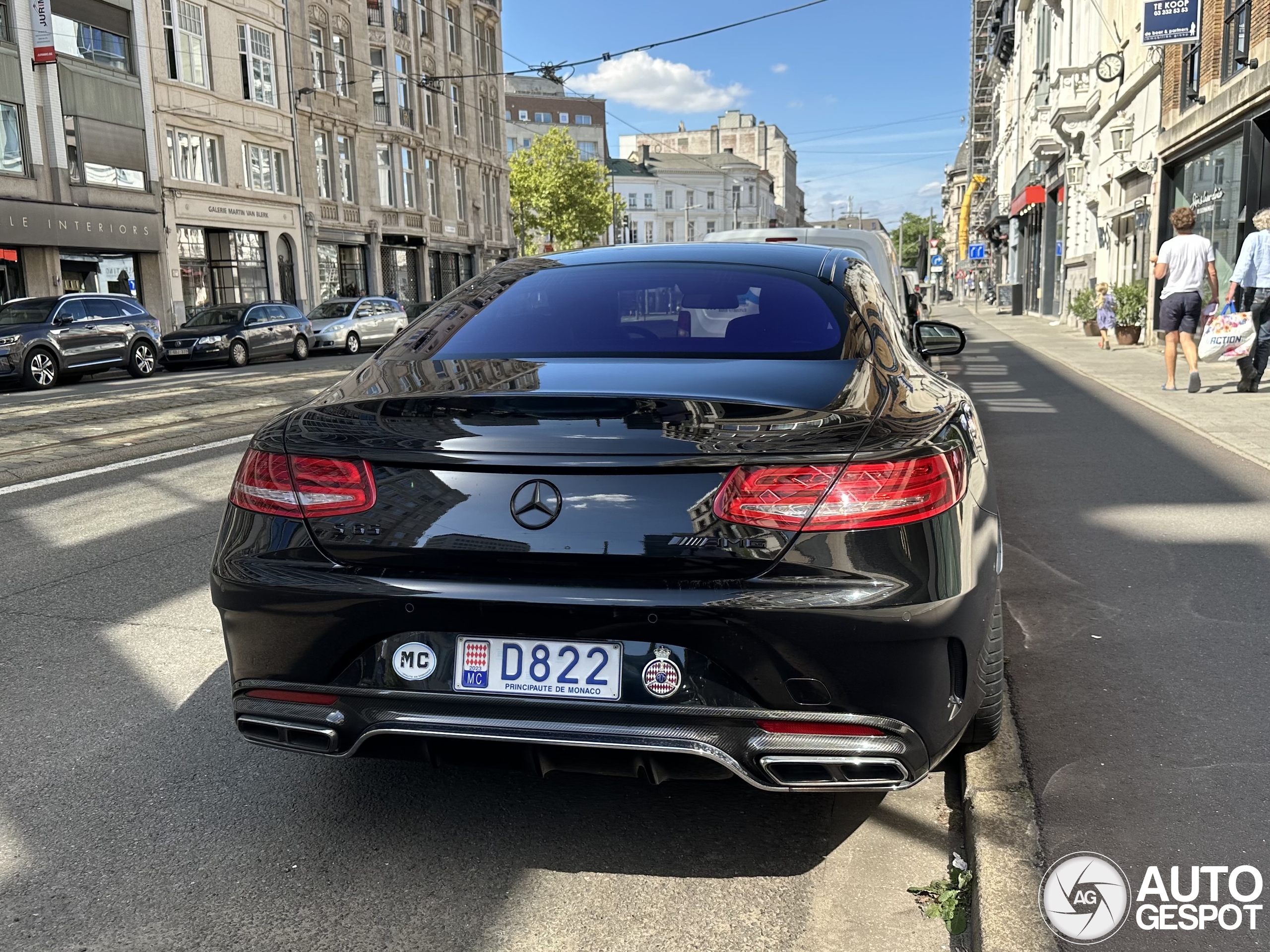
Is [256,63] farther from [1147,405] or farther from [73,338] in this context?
[1147,405]

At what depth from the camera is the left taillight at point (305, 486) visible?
2.55 meters

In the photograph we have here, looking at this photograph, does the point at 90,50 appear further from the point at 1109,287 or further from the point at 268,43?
the point at 1109,287

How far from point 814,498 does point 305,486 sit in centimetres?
117

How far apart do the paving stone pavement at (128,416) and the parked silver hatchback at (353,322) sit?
29.0 feet

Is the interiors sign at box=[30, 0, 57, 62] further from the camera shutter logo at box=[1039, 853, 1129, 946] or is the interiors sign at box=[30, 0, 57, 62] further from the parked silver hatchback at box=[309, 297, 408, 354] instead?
the camera shutter logo at box=[1039, 853, 1129, 946]

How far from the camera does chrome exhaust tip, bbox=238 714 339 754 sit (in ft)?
8.54

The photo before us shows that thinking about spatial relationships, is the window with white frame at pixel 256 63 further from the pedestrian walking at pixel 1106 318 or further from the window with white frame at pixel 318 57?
the pedestrian walking at pixel 1106 318

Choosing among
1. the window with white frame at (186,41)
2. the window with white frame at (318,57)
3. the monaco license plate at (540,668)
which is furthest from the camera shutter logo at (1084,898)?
the window with white frame at (318,57)

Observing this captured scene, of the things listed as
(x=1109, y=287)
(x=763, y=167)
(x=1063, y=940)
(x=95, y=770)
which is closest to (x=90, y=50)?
(x=1109, y=287)

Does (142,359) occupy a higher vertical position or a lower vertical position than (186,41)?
lower

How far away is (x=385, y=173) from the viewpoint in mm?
44656

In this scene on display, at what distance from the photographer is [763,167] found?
145500 millimetres

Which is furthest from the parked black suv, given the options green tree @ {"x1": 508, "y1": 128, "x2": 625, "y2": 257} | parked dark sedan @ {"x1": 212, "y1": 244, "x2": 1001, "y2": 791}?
green tree @ {"x1": 508, "y1": 128, "x2": 625, "y2": 257}

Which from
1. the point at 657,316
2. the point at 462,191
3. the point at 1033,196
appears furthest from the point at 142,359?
the point at 462,191
